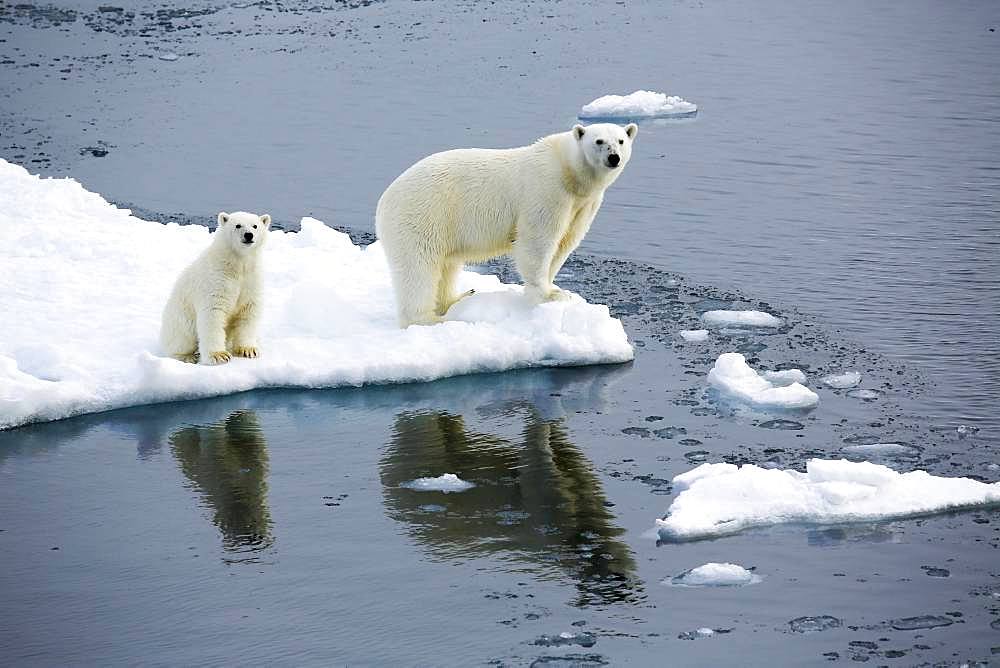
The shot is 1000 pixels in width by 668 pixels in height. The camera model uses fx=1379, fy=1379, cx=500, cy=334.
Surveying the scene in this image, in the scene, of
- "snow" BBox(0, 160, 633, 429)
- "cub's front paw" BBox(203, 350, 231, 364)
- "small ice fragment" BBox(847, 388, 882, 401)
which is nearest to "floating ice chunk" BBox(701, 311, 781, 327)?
"snow" BBox(0, 160, 633, 429)

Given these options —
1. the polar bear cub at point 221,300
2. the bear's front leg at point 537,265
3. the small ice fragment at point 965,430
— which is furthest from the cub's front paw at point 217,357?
the small ice fragment at point 965,430

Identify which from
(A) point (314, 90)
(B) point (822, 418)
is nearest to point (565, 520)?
(B) point (822, 418)

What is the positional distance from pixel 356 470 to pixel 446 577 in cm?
142

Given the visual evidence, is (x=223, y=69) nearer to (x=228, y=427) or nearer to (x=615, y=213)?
(x=615, y=213)

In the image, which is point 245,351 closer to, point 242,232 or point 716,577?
point 242,232

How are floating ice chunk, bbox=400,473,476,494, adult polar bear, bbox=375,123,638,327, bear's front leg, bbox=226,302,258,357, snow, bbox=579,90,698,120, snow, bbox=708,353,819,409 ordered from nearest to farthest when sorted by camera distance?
floating ice chunk, bbox=400,473,476,494, snow, bbox=708,353,819,409, bear's front leg, bbox=226,302,258,357, adult polar bear, bbox=375,123,638,327, snow, bbox=579,90,698,120

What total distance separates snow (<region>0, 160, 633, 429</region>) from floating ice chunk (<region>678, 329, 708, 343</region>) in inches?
22.2

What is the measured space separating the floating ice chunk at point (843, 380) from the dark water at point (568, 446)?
142 mm

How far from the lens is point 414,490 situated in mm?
7062

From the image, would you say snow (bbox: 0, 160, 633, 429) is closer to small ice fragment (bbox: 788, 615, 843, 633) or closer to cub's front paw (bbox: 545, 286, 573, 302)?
cub's front paw (bbox: 545, 286, 573, 302)

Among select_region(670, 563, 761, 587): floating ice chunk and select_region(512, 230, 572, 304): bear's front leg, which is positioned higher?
select_region(512, 230, 572, 304): bear's front leg

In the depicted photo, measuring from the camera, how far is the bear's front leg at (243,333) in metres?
8.55

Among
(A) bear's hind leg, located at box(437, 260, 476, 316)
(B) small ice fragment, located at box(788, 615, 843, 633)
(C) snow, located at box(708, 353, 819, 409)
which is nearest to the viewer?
(B) small ice fragment, located at box(788, 615, 843, 633)

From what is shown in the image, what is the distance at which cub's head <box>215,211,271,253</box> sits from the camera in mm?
8234
